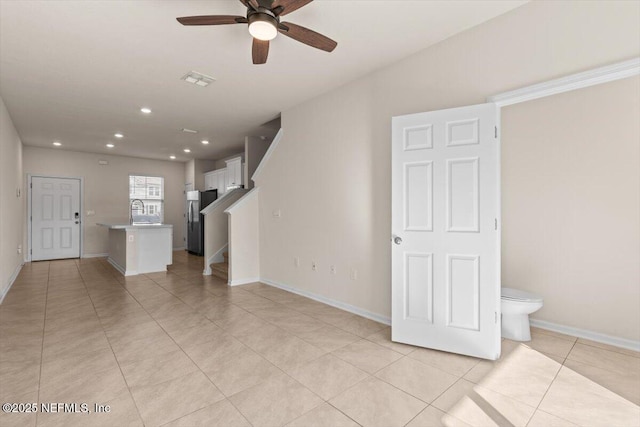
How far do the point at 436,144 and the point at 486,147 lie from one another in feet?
1.27

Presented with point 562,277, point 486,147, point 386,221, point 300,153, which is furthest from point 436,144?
point 300,153

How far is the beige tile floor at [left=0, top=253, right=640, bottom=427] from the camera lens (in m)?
1.75

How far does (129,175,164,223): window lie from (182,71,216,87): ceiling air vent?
19.4 feet

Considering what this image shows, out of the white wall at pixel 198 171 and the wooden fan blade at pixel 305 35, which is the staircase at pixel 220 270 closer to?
the white wall at pixel 198 171

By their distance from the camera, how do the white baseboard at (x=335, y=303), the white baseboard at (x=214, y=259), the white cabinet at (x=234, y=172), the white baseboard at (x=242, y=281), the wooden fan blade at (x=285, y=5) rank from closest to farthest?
the wooden fan blade at (x=285, y=5), the white baseboard at (x=335, y=303), the white baseboard at (x=242, y=281), the white baseboard at (x=214, y=259), the white cabinet at (x=234, y=172)

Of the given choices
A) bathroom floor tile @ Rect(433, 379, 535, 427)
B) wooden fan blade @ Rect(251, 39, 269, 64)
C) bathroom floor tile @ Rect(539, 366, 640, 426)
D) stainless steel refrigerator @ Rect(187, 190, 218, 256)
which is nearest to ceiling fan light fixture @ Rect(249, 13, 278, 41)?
wooden fan blade @ Rect(251, 39, 269, 64)

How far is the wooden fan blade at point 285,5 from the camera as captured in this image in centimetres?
193

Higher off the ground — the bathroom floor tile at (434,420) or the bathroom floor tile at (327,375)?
the bathroom floor tile at (434,420)

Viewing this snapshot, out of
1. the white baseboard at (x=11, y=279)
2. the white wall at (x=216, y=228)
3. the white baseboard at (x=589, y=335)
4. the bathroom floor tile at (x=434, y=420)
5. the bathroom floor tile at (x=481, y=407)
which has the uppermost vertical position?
the white wall at (x=216, y=228)

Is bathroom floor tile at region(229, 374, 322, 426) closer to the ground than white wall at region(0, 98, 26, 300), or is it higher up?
closer to the ground

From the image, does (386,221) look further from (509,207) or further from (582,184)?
(582,184)

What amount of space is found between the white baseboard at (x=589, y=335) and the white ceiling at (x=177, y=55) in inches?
108

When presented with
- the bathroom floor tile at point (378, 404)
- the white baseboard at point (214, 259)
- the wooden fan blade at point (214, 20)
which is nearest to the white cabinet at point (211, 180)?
the white baseboard at point (214, 259)

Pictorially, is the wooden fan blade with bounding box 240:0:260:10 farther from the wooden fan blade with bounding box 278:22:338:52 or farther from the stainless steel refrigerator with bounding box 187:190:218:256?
the stainless steel refrigerator with bounding box 187:190:218:256
